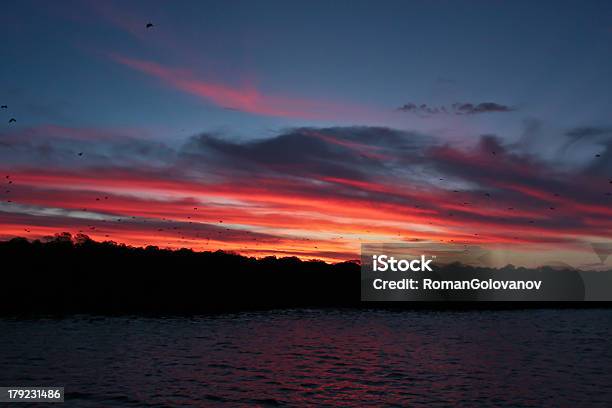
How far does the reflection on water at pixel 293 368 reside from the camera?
41.5m

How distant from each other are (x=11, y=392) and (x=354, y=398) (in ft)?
77.3

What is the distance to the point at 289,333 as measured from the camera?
9431 cm

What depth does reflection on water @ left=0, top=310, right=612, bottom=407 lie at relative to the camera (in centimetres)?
4147

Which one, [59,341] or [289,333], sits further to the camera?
[289,333]

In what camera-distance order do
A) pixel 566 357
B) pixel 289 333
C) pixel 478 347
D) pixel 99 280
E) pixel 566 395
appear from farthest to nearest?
pixel 99 280 → pixel 289 333 → pixel 478 347 → pixel 566 357 → pixel 566 395

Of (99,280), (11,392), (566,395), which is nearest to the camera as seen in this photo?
(11,392)

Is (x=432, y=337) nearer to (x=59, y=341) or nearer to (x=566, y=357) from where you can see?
(x=566, y=357)

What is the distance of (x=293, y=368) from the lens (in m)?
54.7

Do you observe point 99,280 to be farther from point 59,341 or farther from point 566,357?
point 566,357

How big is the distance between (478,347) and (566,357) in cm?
1267

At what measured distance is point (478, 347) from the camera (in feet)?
266

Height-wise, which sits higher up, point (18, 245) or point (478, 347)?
point (18, 245)

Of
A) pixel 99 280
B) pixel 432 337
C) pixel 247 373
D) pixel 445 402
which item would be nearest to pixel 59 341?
pixel 247 373

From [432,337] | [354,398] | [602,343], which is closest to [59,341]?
[354,398]
